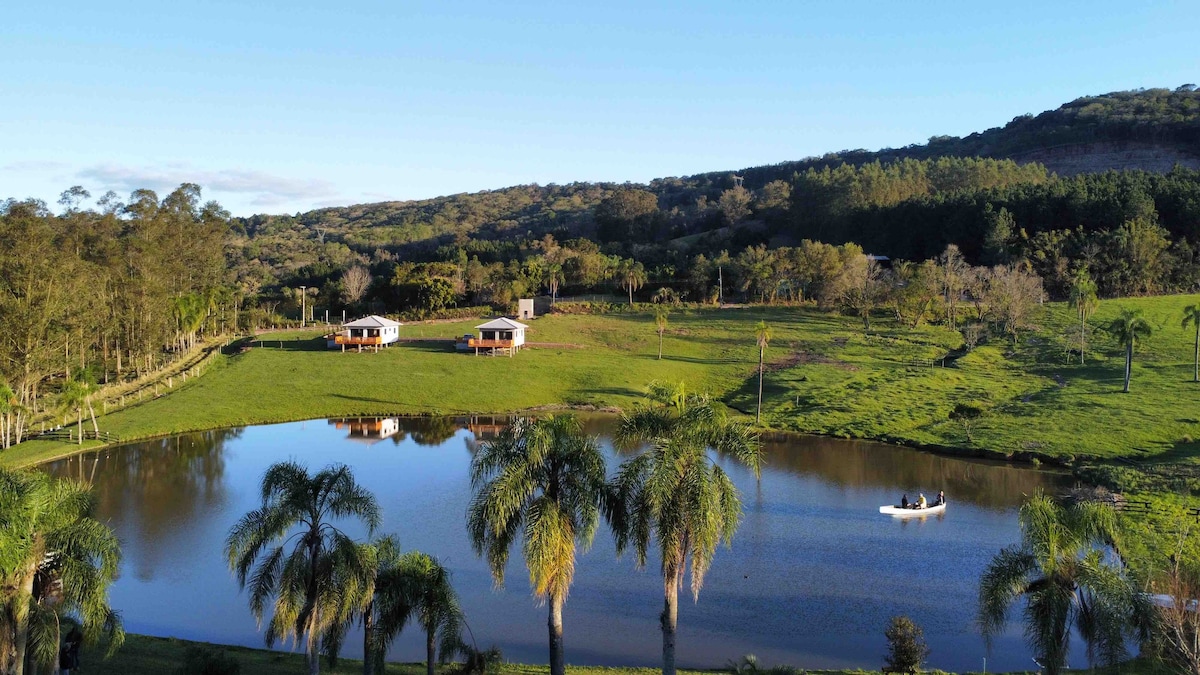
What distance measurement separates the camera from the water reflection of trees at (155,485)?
3119cm

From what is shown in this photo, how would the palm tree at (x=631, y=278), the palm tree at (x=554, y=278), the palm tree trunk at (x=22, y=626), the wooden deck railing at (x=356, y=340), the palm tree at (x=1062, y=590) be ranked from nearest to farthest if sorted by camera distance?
the palm tree trunk at (x=22, y=626) → the palm tree at (x=1062, y=590) → the wooden deck railing at (x=356, y=340) → the palm tree at (x=631, y=278) → the palm tree at (x=554, y=278)

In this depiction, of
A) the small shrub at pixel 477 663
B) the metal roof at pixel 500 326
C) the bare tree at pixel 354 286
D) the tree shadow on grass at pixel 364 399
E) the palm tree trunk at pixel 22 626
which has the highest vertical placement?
the bare tree at pixel 354 286

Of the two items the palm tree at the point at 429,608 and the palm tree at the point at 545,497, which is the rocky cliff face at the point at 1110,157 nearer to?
the palm tree at the point at 545,497

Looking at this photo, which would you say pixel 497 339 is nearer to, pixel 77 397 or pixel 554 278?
pixel 554 278

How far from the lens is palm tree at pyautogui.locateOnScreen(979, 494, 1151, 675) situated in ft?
56.9

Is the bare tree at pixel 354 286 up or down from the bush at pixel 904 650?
up

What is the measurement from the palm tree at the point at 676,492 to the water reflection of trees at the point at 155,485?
17.7m

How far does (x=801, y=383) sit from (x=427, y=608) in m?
45.6

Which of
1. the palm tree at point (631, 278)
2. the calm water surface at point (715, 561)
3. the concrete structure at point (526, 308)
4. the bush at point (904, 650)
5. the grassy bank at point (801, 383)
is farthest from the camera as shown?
the palm tree at point (631, 278)

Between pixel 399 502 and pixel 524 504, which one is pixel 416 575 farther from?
pixel 399 502

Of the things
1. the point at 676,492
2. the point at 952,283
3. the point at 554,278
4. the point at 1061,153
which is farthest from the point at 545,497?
the point at 1061,153

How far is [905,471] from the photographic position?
4334cm

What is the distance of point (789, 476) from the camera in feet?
137

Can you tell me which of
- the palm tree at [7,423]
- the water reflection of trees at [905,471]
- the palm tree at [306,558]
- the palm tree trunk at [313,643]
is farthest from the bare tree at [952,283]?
the palm tree trunk at [313,643]
